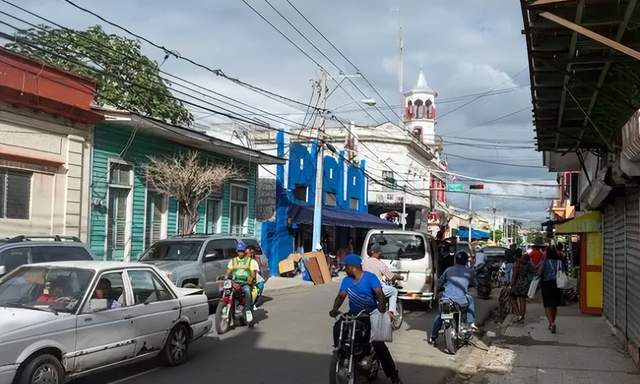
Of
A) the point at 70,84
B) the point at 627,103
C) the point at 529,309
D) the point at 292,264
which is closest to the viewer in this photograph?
the point at 627,103

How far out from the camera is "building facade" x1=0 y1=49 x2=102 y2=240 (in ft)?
48.0

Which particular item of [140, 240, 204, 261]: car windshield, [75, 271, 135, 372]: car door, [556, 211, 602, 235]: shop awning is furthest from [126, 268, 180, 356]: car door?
[556, 211, 602, 235]: shop awning

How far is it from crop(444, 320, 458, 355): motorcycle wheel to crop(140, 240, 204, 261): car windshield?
21.0 ft

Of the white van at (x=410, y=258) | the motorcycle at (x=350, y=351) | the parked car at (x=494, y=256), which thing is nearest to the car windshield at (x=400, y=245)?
the white van at (x=410, y=258)

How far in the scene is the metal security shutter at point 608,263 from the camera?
43.2 ft

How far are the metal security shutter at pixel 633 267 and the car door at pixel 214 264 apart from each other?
26.7ft

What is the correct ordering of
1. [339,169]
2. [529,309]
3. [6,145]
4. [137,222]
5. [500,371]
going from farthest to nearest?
[339,169] < [137,222] < [529,309] < [6,145] < [500,371]

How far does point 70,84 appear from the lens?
16172 millimetres

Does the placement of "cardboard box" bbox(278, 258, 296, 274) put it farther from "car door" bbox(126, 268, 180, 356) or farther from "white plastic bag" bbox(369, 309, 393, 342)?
"white plastic bag" bbox(369, 309, 393, 342)

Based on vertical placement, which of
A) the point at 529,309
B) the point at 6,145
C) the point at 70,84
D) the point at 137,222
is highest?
the point at 70,84

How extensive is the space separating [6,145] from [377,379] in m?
10.7

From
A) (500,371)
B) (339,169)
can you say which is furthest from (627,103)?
(339,169)

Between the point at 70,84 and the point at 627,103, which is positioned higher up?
the point at 70,84

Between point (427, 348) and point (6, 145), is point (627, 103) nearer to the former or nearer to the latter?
point (427, 348)
